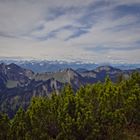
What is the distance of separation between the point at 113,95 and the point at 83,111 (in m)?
10.4

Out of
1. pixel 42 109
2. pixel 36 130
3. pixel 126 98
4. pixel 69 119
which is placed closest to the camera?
pixel 69 119

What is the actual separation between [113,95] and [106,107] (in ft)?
10.9

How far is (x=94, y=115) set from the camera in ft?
131

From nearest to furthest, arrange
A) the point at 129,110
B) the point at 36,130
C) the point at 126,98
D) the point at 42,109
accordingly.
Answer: the point at 36,130 < the point at 42,109 < the point at 129,110 < the point at 126,98

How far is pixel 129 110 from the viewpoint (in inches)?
1751

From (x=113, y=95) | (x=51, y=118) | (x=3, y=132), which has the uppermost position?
(x=113, y=95)

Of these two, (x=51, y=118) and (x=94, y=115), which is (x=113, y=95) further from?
(x=51, y=118)

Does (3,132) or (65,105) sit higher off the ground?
(65,105)

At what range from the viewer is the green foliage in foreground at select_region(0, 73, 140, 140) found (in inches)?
1444

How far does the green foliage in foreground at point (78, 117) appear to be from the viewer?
3669 cm

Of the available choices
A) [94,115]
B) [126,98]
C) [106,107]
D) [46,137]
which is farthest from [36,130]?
[126,98]

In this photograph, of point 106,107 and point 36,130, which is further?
point 106,107

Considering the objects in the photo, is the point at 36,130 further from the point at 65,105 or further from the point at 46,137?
the point at 65,105

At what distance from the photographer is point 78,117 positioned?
36.3 metres
